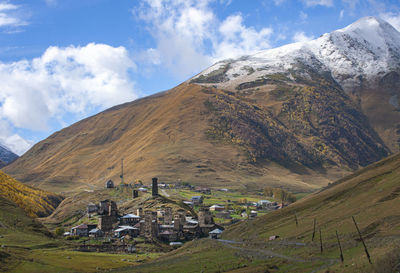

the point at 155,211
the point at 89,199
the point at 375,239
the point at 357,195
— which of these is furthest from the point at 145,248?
the point at 89,199

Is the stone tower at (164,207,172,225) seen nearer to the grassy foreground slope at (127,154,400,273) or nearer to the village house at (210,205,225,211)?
the grassy foreground slope at (127,154,400,273)

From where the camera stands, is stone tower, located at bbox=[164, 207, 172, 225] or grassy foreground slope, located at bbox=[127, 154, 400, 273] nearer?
grassy foreground slope, located at bbox=[127, 154, 400, 273]

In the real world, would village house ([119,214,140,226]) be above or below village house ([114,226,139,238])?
above

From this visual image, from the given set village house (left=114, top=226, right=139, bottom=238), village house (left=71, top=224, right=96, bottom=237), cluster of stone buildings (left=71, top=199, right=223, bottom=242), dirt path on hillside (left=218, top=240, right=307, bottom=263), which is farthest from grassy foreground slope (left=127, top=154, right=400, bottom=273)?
village house (left=71, top=224, right=96, bottom=237)

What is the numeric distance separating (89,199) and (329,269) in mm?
148275

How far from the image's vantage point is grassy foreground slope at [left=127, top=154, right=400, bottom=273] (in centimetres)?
6800

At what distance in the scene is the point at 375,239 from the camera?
74.1 meters

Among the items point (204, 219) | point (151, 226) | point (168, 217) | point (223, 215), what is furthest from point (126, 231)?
point (223, 215)

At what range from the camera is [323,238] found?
8488 cm

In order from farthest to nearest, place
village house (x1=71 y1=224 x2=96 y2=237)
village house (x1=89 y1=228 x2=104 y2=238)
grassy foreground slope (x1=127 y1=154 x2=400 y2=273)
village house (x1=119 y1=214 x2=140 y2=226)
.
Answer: village house (x1=119 y1=214 x2=140 y2=226) → village house (x1=71 y1=224 x2=96 y2=237) → village house (x1=89 y1=228 x2=104 y2=238) → grassy foreground slope (x1=127 y1=154 x2=400 y2=273)

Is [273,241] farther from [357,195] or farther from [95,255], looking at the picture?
[95,255]

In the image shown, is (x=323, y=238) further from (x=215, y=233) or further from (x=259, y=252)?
(x=215, y=233)

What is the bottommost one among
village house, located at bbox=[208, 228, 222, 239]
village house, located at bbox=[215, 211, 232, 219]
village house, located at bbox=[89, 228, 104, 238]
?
village house, located at bbox=[208, 228, 222, 239]

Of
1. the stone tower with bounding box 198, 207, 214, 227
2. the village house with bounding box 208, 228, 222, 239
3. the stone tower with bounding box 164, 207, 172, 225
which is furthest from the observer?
the stone tower with bounding box 164, 207, 172, 225
